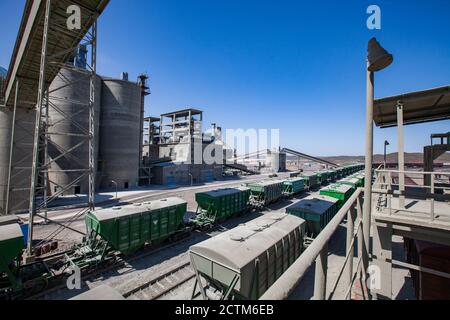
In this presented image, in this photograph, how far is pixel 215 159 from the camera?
52656 millimetres

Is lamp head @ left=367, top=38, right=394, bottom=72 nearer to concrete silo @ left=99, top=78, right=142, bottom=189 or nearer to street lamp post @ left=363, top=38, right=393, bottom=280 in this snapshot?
street lamp post @ left=363, top=38, right=393, bottom=280

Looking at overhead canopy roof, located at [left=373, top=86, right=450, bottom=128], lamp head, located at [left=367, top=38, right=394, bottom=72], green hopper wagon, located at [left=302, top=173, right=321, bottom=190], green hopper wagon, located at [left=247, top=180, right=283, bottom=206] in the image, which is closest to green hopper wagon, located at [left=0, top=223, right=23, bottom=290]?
lamp head, located at [left=367, top=38, right=394, bottom=72]

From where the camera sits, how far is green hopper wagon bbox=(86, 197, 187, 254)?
11.6 metres

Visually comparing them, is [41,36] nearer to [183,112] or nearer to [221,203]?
[221,203]

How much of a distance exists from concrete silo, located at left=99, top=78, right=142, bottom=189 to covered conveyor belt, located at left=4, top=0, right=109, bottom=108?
19.5 m

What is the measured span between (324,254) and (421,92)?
899cm

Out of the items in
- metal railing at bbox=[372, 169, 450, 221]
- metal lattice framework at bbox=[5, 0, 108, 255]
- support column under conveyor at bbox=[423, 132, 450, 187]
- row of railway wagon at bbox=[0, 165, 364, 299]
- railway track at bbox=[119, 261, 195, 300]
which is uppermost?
metal lattice framework at bbox=[5, 0, 108, 255]

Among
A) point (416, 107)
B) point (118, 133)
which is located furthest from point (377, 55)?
point (118, 133)

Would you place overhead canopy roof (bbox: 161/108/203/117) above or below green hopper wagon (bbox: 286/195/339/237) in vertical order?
above

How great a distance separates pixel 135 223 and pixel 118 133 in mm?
27292

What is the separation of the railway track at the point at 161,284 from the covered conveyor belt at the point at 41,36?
12.4 m

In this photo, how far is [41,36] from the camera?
1208 cm

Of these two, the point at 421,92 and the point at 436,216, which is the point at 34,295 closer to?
the point at 436,216
